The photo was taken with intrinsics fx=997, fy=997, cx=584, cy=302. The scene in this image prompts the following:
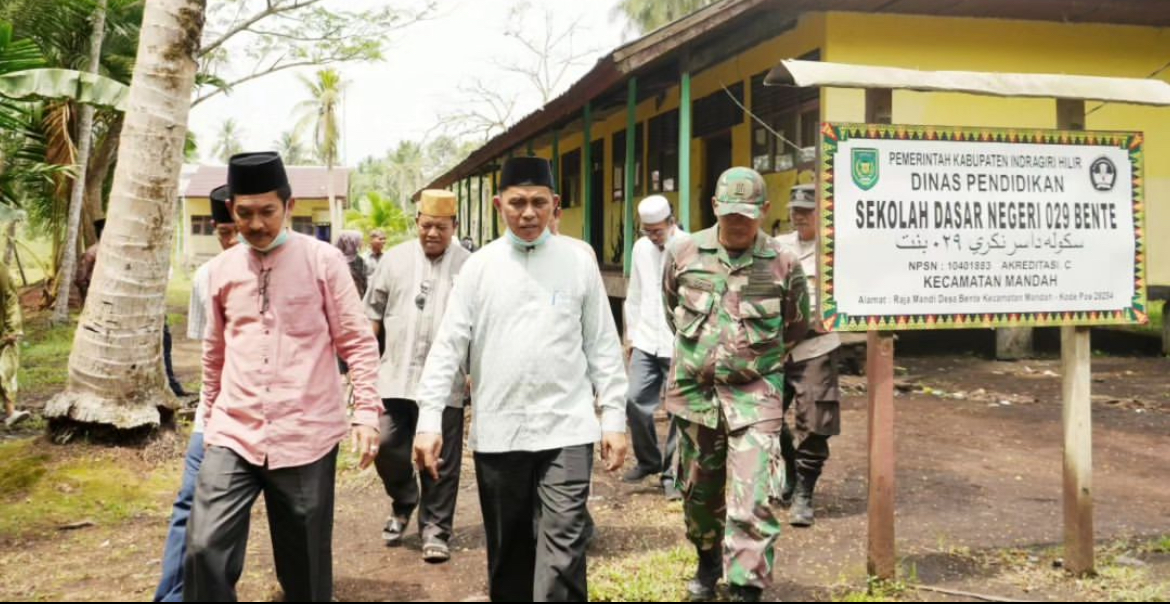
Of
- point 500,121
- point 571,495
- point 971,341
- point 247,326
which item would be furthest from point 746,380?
point 500,121

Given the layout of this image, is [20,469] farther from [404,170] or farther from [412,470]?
[404,170]

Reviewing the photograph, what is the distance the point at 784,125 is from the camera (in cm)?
1238

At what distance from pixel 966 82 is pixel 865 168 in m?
0.67

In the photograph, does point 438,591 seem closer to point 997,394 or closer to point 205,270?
point 205,270

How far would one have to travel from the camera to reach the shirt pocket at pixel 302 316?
346 cm

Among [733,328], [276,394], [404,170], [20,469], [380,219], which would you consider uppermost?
[404,170]

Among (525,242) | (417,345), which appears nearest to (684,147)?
(417,345)

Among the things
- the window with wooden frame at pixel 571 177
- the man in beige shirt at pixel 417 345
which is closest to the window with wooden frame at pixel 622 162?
the window with wooden frame at pixel 571 177

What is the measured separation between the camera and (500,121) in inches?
1480

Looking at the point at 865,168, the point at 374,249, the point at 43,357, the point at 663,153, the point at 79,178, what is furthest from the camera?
the point at 79,178

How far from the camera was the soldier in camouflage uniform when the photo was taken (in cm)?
419

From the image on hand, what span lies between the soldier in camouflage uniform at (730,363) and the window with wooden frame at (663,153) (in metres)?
11.1

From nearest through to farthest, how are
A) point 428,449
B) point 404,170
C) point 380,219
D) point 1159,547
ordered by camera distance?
point 428,449
point 1159,547
point 380,219
point 404,170

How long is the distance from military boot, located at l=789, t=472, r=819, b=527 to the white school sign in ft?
4.96
